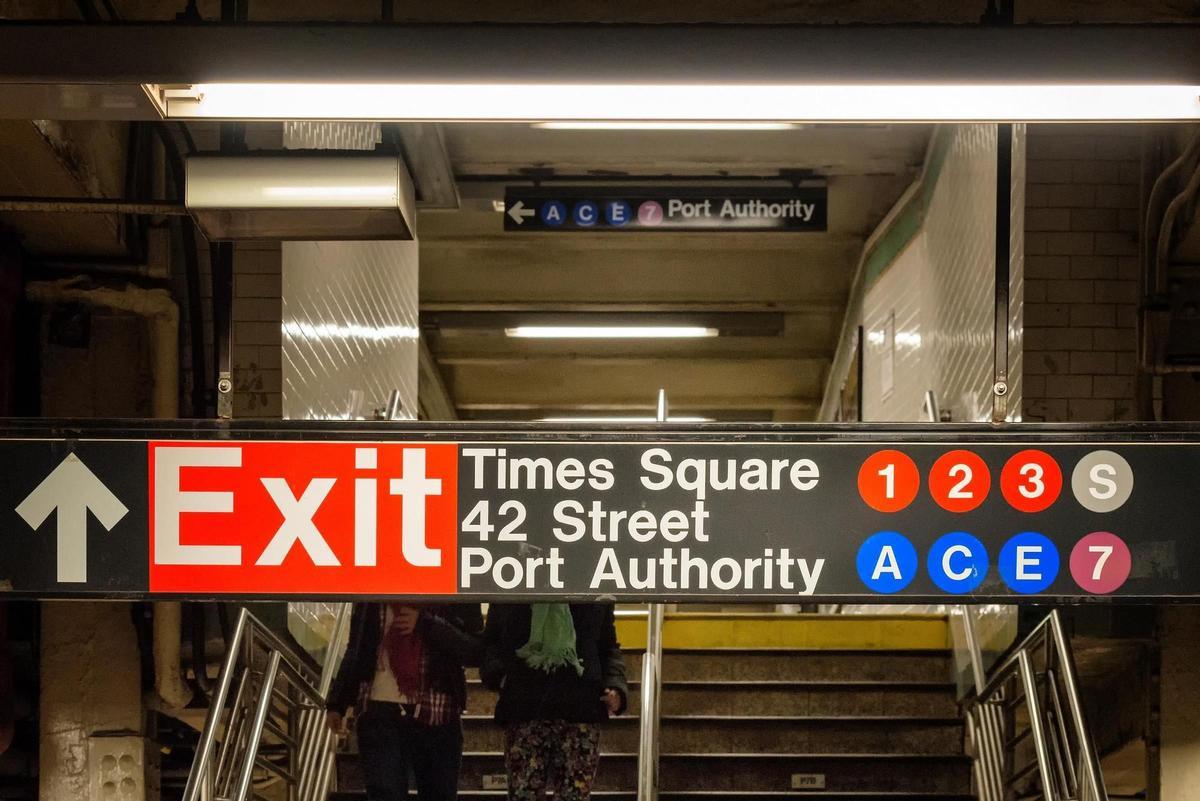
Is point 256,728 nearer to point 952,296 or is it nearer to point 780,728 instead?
point 780,728

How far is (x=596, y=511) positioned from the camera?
4.01m

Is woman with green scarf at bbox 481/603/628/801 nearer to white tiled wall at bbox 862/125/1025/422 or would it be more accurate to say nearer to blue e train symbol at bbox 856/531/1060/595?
blue e train symbol at bbox 856/531/1060/595

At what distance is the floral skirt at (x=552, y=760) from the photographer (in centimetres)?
554

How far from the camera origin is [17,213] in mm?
6035

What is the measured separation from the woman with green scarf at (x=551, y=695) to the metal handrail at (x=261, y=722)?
0.84 metres

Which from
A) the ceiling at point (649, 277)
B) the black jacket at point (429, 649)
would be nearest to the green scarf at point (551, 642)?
the black jacket at point (429, 649)

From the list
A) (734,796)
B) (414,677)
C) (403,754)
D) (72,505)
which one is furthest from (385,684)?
(734,796)

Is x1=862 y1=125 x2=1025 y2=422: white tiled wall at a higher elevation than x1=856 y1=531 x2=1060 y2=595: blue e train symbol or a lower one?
higher

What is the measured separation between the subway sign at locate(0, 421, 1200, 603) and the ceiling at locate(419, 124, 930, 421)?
19.7 feet

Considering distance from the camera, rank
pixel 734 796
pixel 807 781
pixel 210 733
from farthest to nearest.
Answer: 1. pixel 807 781
2. pixel 734 796
3. pixel 210 733

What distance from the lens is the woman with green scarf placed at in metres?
5.51

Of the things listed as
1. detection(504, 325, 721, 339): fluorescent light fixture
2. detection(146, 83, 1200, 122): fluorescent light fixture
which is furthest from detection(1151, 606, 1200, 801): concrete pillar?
detection(504, 325, 721, 339): fluorescent light fixture

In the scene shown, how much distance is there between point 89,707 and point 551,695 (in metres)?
2.35

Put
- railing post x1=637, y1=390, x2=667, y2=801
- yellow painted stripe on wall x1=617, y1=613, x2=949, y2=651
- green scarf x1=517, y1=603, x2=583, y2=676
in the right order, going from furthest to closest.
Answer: yellow painted stripe on wall x1=617, y1=613, x2=949, y2=651 < railing post x1=637, y1=390, x2=667, y2=801 < green scarf x1=517, y1=603, x2=583, y2=676
